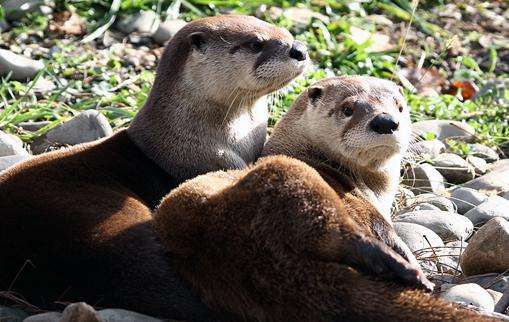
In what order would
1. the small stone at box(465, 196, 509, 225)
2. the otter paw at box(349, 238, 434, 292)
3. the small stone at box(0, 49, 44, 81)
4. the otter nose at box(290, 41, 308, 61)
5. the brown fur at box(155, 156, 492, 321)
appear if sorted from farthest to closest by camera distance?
the small stone at box(0, 49, 44, 81)
the small stone at box(465, 196, 509, 225)
the otter nose at box(290, 41, 308, 61)
the otter paw at box(349, 238, 434, 292)
the brown fur at box(155, 156, 492, 321)

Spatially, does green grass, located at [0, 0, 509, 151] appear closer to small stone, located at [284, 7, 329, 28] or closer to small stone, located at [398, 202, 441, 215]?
small stone, located at [284, 7, 329, 28]

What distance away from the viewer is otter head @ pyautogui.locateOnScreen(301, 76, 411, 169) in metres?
5.00

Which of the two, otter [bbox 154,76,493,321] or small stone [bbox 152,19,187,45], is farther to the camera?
small stone [bbox 152,19,187,45]

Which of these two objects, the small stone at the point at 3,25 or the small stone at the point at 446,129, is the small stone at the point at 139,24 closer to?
the small stone at the point at 3,25

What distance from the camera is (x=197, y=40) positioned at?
5.78 m

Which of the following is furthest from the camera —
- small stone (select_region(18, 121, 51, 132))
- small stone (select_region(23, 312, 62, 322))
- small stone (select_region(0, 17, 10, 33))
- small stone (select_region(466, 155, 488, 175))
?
small stone (select_region(0, 17, 10, 33))

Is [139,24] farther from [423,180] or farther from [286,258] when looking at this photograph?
[286,258]

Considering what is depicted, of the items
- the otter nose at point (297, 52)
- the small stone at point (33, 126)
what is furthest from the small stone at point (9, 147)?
the otter nose at point (297, 52)

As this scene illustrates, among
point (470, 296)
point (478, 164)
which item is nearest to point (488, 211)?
point (478, 164)

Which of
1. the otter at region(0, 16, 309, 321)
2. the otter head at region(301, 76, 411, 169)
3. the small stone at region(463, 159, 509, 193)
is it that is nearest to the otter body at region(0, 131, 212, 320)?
the otter at region(0, 16, 309, 321)

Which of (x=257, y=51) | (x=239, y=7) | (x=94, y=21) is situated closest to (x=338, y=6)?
(x=239, y=7)

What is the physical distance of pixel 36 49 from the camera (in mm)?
8219

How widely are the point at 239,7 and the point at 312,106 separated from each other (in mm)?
3646

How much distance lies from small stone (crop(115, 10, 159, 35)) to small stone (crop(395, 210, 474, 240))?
3.28m
